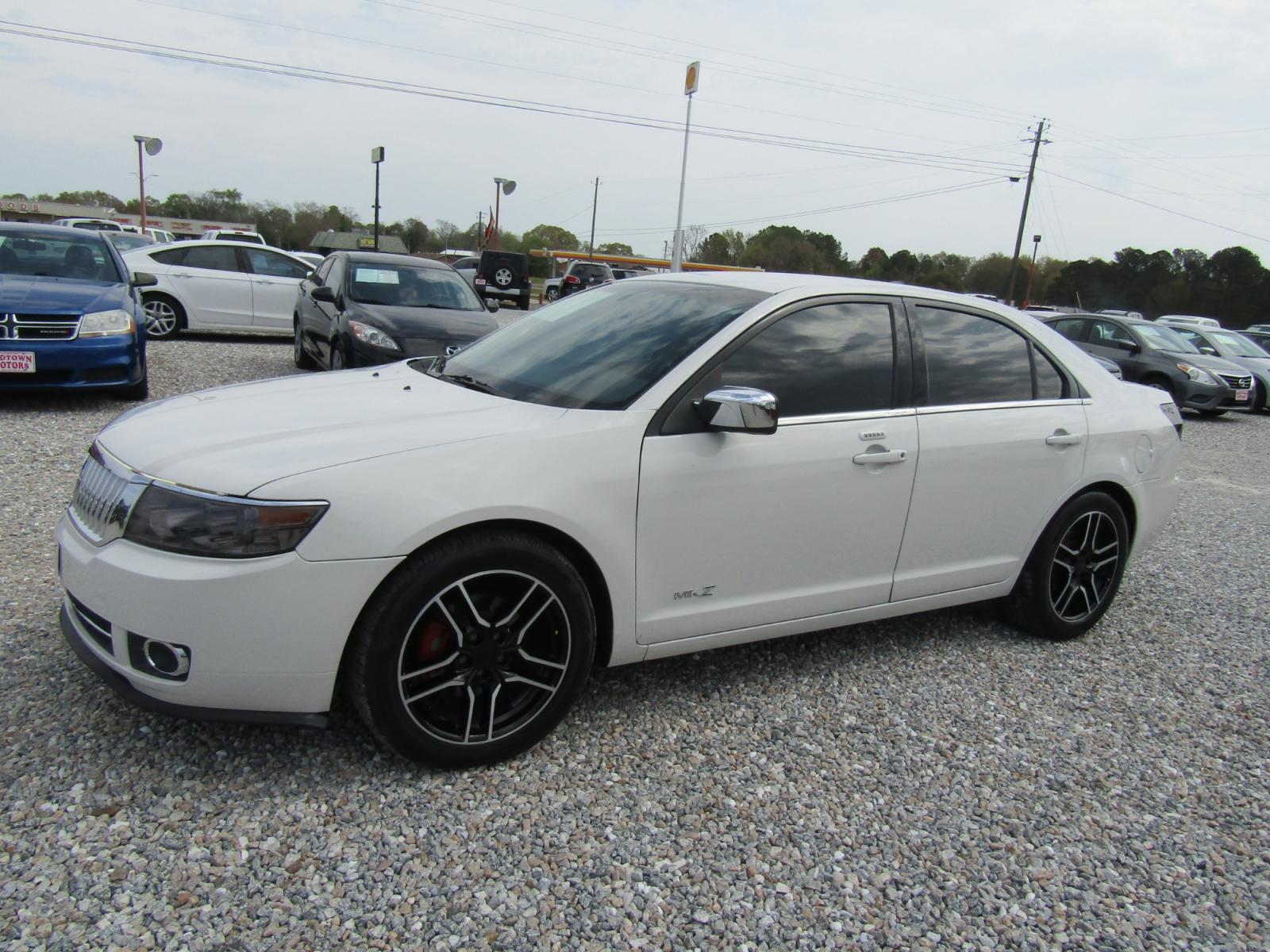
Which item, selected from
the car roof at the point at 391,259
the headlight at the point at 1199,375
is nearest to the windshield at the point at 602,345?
the car roof at the point at 391,259

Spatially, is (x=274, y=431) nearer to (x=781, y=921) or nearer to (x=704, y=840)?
(x=704, y=840)

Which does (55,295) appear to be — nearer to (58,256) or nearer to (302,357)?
(58,256)

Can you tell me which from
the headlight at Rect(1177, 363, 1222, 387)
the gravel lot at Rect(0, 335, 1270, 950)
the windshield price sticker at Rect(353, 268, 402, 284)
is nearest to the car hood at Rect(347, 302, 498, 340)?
the windshield price sticker at Rect(353, 268, 402, 284)

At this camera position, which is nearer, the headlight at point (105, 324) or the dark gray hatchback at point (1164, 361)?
the headlight at point (105, 324)

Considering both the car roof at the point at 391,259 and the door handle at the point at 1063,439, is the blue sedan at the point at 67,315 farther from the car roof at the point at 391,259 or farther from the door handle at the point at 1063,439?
the door handle at the point at 1063,439

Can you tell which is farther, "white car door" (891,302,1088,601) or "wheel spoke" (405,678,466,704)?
"white car door" (891,302,1088,601)

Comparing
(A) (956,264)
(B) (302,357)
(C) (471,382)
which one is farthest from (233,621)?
(A) (956,264)

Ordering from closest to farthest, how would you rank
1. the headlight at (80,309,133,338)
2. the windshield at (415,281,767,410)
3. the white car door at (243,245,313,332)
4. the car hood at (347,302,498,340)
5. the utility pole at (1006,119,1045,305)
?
1. the windshield at (415,281,767,410)
2. the headlight at (80,309,133,338)
3. the car hood at (347,302,498,340)
4. the white car door at (243,245,313,332)
5. the utility pole at (1006,119,1045,305)

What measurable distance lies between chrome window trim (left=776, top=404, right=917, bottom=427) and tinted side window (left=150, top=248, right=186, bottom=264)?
11671mm

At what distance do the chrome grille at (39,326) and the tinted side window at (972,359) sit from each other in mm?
6602

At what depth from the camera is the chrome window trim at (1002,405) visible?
3.38m

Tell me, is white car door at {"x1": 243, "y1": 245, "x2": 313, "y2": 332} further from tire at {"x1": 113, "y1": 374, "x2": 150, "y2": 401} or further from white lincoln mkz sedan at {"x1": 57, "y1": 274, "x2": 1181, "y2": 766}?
white lincoln mkz sedan at {"x1": 57, "y1": 274, "x2": 1181, "y2": 766}

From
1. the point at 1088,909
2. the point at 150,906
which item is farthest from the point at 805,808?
the point at 150,906

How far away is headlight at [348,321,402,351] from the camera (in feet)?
25.9
